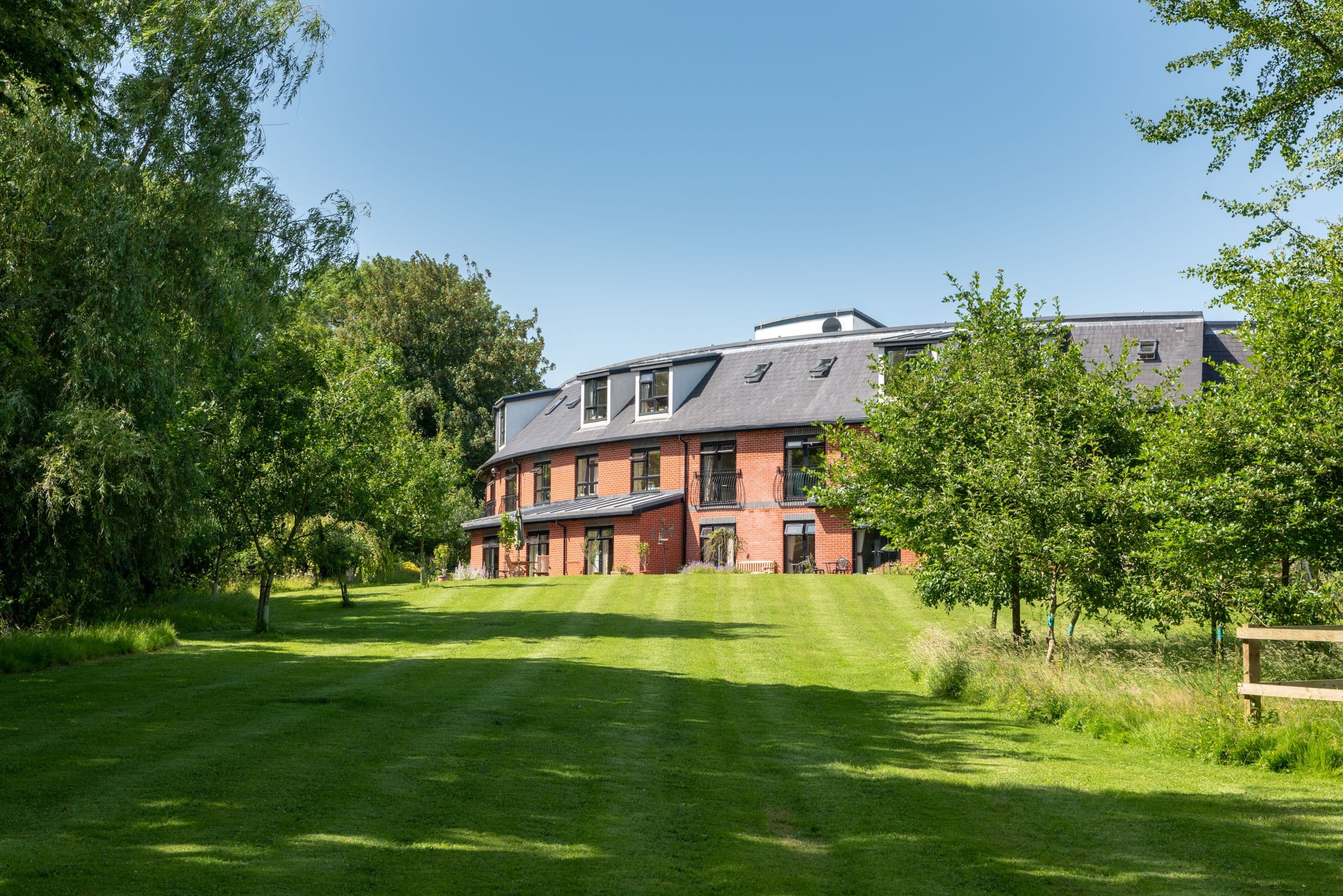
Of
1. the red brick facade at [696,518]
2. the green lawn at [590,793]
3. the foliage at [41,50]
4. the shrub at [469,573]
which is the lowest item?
the green lawn at [590,793]

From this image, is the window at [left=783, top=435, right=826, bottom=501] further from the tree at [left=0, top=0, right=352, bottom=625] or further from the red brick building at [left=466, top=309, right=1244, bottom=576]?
the tree at [left=0, top=0, right=352, bottom=625]

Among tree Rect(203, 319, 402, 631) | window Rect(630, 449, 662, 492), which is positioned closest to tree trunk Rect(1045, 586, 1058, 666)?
tree Rect(203, 319, 402, 631)

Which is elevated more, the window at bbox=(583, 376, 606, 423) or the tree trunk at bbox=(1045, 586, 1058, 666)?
the window at bbox=(583, 376, 606, 423)

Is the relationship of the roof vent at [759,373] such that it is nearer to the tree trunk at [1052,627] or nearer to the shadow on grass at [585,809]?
the tree trunk at [1052,627]

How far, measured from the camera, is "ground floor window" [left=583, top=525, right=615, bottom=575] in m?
40.9

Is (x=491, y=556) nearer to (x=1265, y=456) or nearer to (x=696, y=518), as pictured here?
(x=696, y=518)

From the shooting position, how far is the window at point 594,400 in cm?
4525

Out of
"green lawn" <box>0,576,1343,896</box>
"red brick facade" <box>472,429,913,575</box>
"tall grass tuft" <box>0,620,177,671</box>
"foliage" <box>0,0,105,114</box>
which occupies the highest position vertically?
"foliage" <box>0,0,105,114</box>

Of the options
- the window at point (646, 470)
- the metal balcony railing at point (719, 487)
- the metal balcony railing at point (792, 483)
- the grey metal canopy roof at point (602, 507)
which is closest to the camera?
the metal balcony railing at point (792, 483)

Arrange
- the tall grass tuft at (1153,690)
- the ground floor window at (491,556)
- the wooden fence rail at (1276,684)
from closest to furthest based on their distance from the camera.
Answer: the wooden fence rail at (1276,684), the tall grass tuft at (1153,690), the ground floor window at (491,556)

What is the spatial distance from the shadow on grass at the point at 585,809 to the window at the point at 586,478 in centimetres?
3120

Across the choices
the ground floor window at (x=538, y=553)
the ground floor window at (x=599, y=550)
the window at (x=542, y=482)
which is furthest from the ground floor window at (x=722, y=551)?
the window at (x=542, y=482)

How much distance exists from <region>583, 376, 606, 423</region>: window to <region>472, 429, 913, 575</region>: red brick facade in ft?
7.42

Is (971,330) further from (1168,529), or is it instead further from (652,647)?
(652,647)
